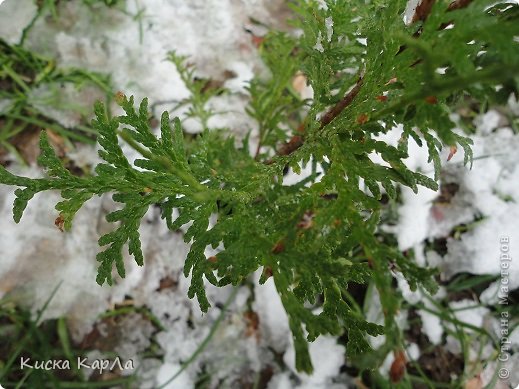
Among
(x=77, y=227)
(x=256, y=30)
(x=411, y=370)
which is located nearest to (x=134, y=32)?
(x=256, y=30)

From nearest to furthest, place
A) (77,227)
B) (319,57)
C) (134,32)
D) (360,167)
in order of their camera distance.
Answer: (360,167) → (319,57) → (77,227) → (134,32)

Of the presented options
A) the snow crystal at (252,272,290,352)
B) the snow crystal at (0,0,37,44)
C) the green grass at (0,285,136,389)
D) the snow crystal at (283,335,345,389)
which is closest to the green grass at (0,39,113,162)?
the snow crystal at (0,0,37,44)

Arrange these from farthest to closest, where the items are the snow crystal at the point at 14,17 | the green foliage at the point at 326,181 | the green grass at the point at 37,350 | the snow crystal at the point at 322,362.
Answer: the snow crystal at the point at 14,17 < the snow crystal at the point at 322,362 < the green grass at the point at 37,350 < the green foliage at the point at 326,181

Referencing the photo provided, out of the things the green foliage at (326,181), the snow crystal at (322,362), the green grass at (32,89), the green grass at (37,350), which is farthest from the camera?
the green grass at (32,89)

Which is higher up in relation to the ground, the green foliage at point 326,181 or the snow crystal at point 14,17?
the snow crystal at point 14,17

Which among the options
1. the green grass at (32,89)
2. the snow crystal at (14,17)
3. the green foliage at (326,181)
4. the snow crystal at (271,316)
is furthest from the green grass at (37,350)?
the snow crystal at (14,17)

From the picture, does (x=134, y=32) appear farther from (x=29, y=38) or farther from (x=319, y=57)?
(x=319, y=57)

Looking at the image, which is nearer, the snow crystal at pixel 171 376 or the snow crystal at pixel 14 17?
the snow crystal at pixel 171 376

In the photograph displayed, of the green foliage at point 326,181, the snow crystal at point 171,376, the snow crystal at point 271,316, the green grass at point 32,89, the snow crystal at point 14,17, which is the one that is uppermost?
the snow crystal at point 14,17

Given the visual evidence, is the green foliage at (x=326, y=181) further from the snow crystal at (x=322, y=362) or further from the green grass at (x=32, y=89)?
the green grass at (x=32, y=89)
